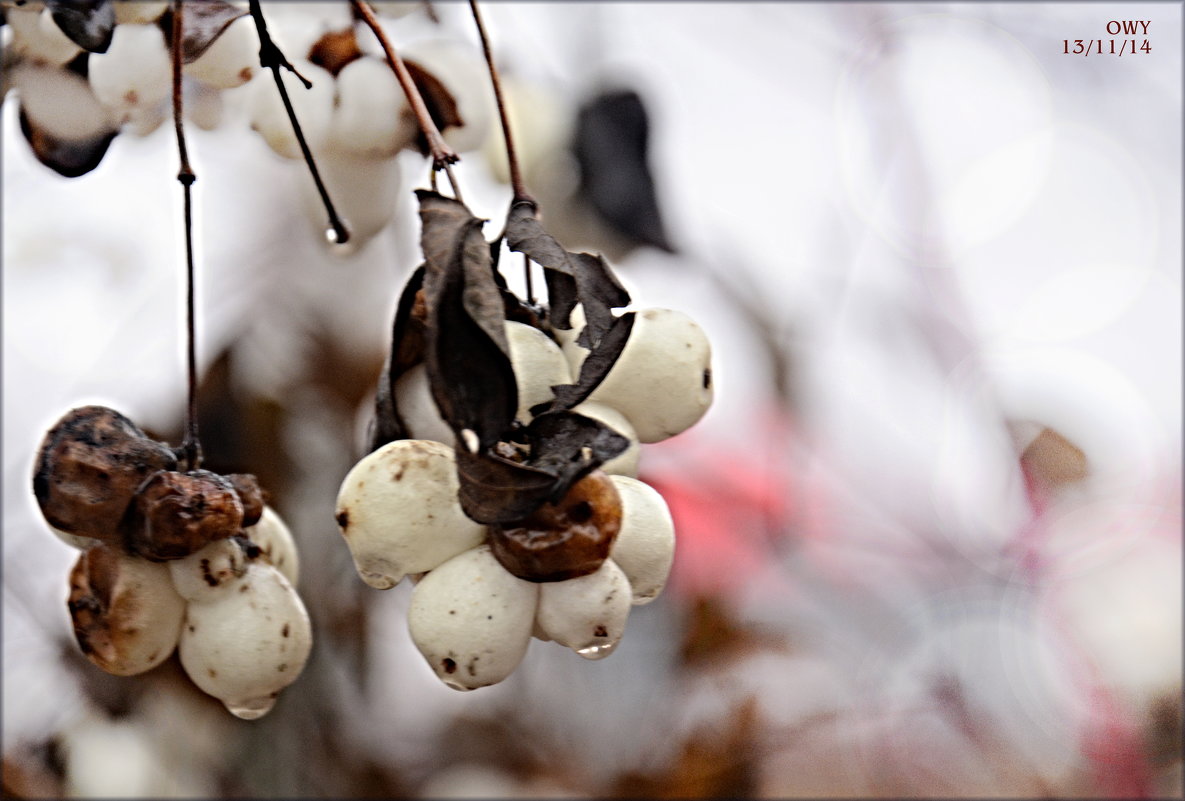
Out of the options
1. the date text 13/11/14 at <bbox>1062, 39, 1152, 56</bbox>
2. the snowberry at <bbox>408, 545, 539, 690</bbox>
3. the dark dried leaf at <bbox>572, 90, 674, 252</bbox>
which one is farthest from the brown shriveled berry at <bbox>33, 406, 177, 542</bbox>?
the date text 13/11/14 at <bbox>1062, 39, 1152, 56</bbox>

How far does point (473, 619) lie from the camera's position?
299mm

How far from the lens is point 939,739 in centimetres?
116

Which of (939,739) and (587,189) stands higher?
(587,189)

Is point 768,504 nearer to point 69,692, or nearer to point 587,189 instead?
point 587,189

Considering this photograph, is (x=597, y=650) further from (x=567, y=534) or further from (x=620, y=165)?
(x=620, y=165)

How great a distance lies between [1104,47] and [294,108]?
717 mm

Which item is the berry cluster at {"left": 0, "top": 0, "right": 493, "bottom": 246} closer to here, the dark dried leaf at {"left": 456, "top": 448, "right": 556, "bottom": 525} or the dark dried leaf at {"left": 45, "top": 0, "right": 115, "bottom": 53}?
the dark dried leaf at {"left": 45, "top": 0, "right": 115, "bottom": 53}

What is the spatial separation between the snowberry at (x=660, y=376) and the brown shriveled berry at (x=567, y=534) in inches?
2.2

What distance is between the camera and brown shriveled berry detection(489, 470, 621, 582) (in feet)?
0.94

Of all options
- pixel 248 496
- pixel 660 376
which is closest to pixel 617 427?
pixel 660 376

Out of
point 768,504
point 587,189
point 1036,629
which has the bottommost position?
point 1036,629

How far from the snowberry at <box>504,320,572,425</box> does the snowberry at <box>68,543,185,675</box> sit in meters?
0.16

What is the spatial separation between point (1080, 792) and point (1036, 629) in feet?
0.55

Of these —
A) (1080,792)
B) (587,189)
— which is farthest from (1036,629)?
(587,189)
